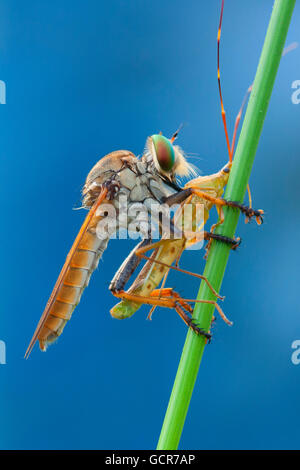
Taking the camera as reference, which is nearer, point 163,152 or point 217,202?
point 217,202

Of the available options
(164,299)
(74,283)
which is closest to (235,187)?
(164,299)

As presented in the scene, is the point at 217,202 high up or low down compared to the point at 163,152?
down

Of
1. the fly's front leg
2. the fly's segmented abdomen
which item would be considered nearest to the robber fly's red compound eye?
the fly's front leg

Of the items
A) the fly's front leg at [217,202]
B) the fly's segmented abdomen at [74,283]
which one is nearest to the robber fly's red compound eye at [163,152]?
the fly's front leg at [217,202]

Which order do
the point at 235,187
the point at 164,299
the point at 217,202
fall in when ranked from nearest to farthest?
1. the point at 235,187
2. the point at 217,202
3. the point at 164,299

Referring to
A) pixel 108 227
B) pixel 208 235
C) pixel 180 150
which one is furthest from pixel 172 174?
pixel 208 235

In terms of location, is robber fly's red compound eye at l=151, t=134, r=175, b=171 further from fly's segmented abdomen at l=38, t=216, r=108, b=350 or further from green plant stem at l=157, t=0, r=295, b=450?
green plant stem at l=157, t=0, r=295, b=450

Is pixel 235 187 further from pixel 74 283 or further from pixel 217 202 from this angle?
pixel 74 283
